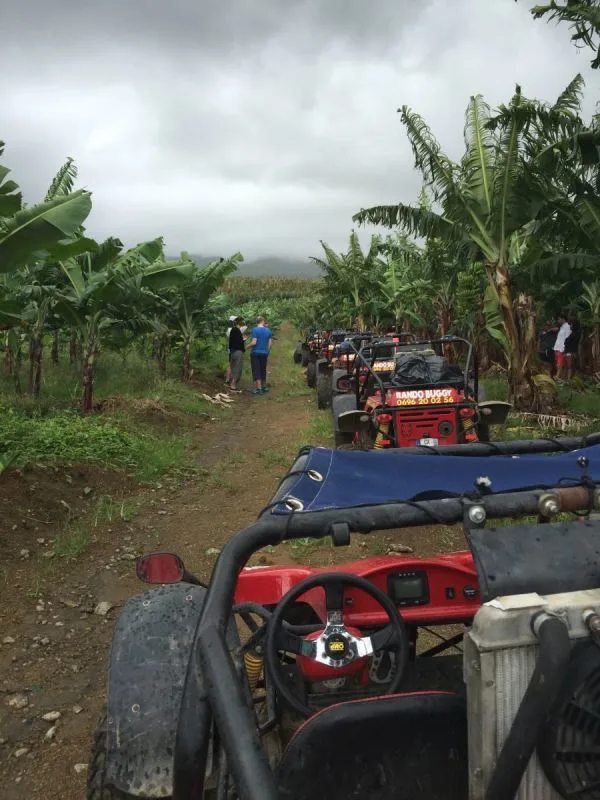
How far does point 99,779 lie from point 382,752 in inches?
36.0

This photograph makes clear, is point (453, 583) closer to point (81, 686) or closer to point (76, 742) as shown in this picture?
point (76, 742)

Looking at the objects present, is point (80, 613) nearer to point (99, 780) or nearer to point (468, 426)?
point (99, 780)

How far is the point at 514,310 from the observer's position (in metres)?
9.07

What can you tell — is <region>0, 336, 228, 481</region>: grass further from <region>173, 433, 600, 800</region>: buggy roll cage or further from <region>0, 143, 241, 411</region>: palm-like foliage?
<region>173, 433, 600, 800</region>: buggy roll cage

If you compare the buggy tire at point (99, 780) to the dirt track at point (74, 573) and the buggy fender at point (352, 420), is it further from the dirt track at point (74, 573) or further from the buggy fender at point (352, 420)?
the buggy fender at point (352, 420)

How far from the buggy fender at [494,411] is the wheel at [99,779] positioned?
5172mm

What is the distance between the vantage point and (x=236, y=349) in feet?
49.4

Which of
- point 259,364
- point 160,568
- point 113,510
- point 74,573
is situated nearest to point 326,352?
point 259,364

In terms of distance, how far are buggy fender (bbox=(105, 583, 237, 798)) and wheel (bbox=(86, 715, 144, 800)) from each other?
0.23 ft

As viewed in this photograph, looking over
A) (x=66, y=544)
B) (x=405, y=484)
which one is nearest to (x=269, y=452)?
(x=66, y=544)

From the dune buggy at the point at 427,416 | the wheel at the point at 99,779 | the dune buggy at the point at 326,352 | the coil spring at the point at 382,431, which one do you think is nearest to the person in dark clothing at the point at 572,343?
the dune buggy at the point at 326,352

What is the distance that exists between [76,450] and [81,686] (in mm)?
3702

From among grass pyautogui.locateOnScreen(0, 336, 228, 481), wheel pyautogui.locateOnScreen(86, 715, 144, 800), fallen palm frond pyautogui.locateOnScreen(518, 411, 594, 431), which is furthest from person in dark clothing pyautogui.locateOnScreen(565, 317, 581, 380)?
wheel pyautogui.locateOnScreen(86, 715, 144, 800)

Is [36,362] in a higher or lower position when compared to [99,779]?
higher
